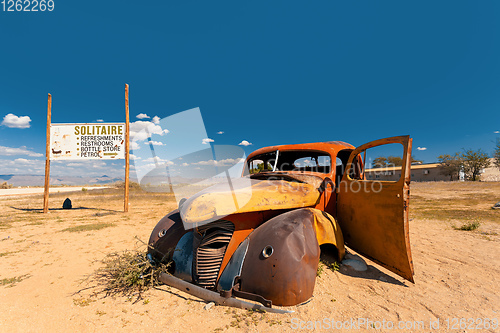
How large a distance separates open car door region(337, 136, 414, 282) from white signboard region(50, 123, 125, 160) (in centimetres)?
1040

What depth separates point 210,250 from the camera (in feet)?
8.96

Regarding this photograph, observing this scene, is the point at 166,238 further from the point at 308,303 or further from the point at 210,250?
the point at 308,303

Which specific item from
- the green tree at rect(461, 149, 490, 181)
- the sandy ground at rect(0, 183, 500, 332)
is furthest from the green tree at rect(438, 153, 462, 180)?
the sandy ground at rect(0, 183, 500, 332)

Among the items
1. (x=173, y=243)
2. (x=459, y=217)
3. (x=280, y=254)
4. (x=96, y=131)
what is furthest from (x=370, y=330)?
(x=96, y=131)

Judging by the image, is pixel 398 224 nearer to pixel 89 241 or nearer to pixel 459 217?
pixel 89 241

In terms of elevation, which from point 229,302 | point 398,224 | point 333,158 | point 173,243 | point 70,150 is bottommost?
point 229,302

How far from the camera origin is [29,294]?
9.93 feet

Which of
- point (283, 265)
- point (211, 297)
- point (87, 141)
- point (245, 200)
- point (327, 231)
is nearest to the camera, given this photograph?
point (283, 265)

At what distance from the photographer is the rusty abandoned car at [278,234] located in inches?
94.2

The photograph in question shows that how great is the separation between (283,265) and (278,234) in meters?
0.34

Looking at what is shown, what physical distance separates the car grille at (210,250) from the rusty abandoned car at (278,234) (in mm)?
11

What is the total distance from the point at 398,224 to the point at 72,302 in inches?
169

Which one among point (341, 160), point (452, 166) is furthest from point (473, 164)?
point (341, 160)

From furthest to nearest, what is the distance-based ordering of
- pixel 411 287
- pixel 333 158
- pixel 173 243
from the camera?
1. pixel 333 158
2. pixel 173 243
3. pixel 411 287
